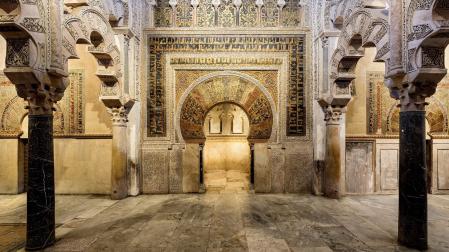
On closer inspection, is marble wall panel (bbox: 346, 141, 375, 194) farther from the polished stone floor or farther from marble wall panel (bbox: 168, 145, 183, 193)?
marble wall panel (bbox: 168, 145, 183, 193)

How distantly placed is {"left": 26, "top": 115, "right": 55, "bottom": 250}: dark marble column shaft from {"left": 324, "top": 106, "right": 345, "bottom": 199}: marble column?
5232 millimetres

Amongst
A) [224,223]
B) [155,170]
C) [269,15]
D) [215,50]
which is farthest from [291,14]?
[224,223]

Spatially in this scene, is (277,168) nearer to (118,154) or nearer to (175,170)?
(175,170)

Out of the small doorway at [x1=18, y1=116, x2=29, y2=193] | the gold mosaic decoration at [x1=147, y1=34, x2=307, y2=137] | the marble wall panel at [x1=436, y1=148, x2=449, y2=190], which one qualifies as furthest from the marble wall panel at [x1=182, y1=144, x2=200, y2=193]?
the marble wall panel at [x1=436, y1=148, x2=449, y2=190]

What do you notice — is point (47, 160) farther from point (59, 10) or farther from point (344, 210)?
point (344, 210)

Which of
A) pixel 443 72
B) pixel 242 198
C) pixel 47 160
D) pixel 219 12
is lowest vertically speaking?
pixel 242 198

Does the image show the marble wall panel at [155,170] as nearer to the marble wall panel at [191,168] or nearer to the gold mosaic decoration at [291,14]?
the marble wall panel at [191,168]

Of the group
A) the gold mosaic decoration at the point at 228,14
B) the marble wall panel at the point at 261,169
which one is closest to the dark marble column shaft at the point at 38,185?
the gold mosaic decoration at the point at 228,14

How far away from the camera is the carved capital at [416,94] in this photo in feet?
11.1

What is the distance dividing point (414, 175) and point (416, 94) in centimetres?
101

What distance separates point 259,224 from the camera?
437 cm

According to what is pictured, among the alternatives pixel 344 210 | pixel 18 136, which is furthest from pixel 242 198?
pixel 18 136

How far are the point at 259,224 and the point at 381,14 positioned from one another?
3.63m

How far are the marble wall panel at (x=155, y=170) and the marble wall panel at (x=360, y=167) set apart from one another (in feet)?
14.2
